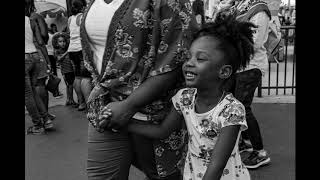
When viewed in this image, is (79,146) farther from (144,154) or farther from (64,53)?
(144,154)

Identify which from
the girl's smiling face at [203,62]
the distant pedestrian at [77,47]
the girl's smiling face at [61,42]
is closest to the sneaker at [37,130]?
the distant pedestrian at [77,47]

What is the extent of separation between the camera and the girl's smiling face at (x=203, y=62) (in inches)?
84.2

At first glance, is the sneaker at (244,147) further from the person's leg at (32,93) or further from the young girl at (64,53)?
the young girl at (64,53)

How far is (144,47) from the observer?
224 centimetres

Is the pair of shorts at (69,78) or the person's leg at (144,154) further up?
the pair of shorts at (69,78)

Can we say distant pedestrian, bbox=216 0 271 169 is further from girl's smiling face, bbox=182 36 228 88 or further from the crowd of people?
girl's smiling face, bbox=182 36 228 88

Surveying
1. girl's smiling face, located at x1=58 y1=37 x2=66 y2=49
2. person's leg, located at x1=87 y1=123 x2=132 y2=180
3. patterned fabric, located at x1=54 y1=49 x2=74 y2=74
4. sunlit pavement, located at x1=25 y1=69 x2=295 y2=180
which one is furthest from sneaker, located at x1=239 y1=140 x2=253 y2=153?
girl's smiling face, located at x1=58 y1=37 x2=66 y2=49

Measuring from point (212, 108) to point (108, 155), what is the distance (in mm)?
559

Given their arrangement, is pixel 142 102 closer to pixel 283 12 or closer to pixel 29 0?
pixel 29 0

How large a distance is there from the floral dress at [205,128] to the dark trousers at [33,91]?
406cm

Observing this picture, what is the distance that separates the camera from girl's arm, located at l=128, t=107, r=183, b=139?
2.27 meters
